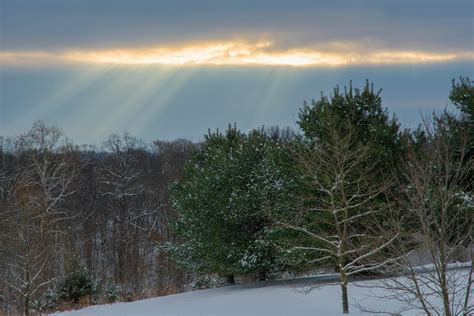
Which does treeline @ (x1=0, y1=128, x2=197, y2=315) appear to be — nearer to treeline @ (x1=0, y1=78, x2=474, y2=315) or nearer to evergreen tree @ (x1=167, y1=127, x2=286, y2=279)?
treeline @ (x1=0, y1=78, x2=474, y2=315)

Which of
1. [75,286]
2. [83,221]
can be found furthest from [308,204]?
[83,221]

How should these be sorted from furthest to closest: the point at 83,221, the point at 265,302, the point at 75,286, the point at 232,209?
the point at 83,221, the point at 75,286, the point at 232,209, the point at 265,302

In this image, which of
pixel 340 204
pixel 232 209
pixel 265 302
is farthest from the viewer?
pixel 232 209

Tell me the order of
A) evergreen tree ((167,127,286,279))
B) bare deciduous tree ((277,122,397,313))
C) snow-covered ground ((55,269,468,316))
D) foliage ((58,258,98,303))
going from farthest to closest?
foliage ((58,258,98,303)) → evergreen tree ((167,127,286,279)) → snow-covered ground ((55,269,468,316)) → bare deciduous tree ((277,122,397,313))

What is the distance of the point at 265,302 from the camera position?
21.9m

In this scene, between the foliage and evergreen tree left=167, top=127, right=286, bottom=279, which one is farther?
the foliage

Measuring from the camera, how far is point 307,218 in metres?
22.5

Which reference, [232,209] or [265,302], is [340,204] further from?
[232,209]

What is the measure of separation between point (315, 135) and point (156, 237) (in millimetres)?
29544

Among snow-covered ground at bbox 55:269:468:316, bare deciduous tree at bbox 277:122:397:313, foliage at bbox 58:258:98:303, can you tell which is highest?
bare deciduous tree at bbox 277:122:397:313

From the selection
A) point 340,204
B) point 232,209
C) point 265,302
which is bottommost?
point 265,302

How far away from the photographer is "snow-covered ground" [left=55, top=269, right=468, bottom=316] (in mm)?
19906

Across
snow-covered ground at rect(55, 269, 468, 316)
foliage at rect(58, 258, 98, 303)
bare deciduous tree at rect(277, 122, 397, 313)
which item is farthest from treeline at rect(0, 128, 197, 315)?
bare deciduous tree at rect(277, 122, 397, 313)

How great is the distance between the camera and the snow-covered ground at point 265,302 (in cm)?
1991
